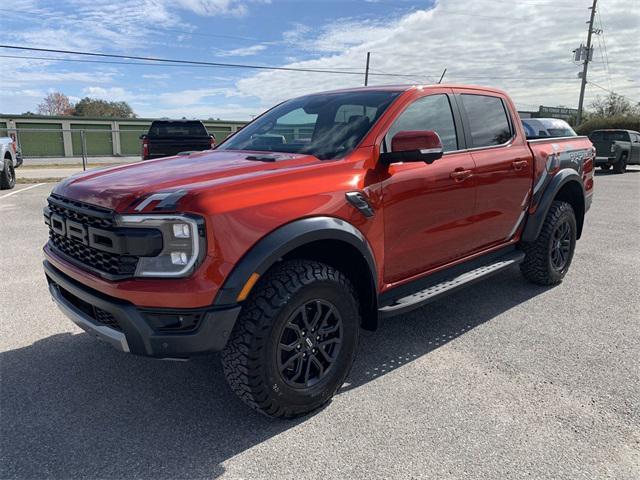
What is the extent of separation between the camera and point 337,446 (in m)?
2.51

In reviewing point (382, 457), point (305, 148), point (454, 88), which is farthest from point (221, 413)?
point (454, 88)

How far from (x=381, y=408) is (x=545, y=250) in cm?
273

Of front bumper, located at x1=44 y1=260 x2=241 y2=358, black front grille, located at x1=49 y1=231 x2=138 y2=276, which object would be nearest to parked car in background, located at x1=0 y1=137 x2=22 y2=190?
black front grille, located at x1=49 y1=231 x2=138 y2=276

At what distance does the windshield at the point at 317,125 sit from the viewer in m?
3.24

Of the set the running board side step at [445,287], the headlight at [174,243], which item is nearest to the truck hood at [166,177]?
the headlight at [174,243]

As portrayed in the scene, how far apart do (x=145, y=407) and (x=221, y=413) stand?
44 centimetres

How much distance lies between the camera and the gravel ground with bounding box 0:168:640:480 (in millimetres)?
2373

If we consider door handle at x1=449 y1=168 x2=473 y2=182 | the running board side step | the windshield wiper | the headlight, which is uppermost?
the windshield wiper

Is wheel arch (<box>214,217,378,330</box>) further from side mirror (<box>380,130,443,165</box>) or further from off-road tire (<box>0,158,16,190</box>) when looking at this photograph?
off-road tire (<box>0,158,16,190</box>)

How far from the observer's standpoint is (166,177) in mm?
2695

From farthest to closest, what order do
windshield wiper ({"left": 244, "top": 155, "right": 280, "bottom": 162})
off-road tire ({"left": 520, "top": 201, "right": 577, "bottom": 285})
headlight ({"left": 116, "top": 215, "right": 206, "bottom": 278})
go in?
off-road tire ({"left": 520, "top": 201, "right": 577, "bottom": 285}), windshield wiper ({"left": 244, "top": 155, "right": 280, "bottom": 162}), headlight ({"left": 116, "top": 215, "right": 206, "bottom": 278})

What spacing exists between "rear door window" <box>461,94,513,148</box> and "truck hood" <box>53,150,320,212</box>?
1.57m

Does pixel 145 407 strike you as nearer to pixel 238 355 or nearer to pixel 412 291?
pixel 238 355

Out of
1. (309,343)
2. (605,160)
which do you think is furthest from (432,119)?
(605,160)
